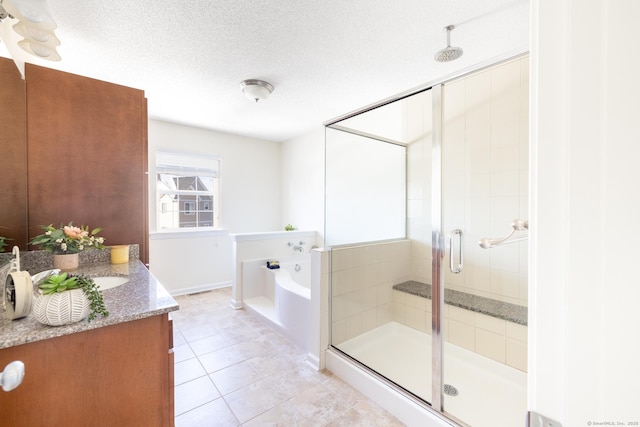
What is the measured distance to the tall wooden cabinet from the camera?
5.80 ft

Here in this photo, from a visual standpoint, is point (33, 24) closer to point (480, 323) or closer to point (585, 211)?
point (585, 211)

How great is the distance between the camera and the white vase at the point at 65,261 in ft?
5.57

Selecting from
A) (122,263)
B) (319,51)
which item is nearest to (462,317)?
(319,51)

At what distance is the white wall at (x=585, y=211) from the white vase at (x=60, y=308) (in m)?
1.32

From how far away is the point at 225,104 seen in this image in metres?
3.14

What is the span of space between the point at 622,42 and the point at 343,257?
2.09 meters

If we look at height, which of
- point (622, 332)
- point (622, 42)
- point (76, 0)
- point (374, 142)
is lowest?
point (622, 332)

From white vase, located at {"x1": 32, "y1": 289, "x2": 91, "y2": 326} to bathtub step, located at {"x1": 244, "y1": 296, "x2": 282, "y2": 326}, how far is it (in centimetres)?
199

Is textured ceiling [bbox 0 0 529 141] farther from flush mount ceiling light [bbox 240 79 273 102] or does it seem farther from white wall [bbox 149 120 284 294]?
white wall [bbox 149 120 284 294]

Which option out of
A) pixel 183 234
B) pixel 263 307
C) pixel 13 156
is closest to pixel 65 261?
pixel 13 156

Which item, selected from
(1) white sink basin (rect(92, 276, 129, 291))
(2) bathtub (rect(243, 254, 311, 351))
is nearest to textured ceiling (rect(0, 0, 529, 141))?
(1) white sink basin (rect(92, 276, 129, 291))

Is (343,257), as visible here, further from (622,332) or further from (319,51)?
(622,332)

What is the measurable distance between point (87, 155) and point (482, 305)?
3226 mm

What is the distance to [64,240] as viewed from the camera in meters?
1.66
